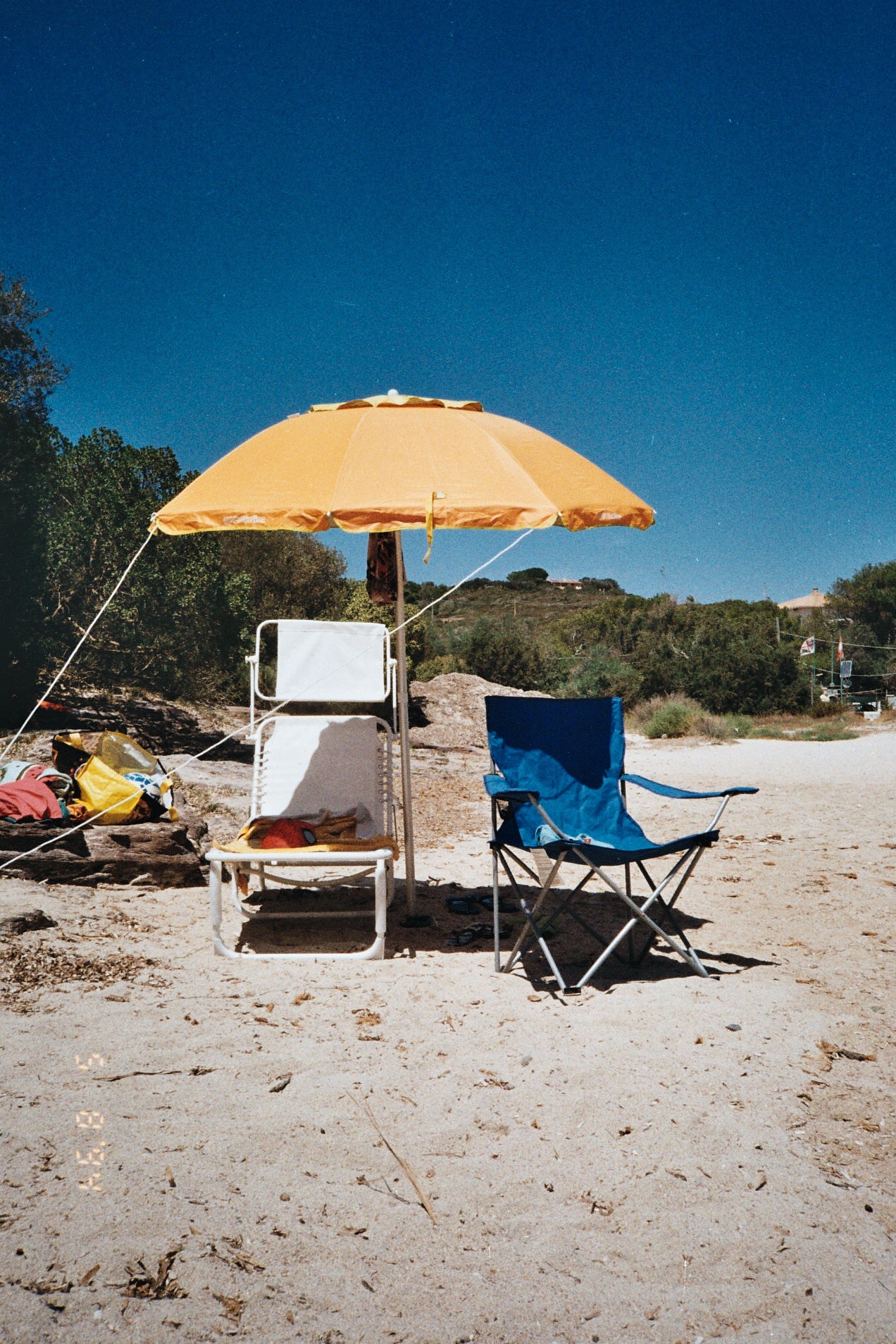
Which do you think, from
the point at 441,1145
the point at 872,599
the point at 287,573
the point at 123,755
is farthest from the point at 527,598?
the point at 441,1145

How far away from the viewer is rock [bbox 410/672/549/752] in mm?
13438

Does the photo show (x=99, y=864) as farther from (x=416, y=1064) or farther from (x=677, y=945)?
(x=677, y=945)

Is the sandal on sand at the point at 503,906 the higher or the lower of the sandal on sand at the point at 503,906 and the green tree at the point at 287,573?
the lower

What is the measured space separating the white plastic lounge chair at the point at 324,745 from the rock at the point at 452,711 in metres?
7.89

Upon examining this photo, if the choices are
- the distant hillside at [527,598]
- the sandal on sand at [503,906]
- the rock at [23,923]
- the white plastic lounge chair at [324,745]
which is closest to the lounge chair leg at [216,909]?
the white plastic lounge chair at [324,745]

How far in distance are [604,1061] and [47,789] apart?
3.16 m

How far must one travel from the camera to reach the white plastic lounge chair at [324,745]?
4195 mm

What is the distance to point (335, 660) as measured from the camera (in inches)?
172

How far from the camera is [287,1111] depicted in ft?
7.26

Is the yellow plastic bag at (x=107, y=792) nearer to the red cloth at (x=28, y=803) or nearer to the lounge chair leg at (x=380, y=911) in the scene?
the red cloth at (x=28, y=803)

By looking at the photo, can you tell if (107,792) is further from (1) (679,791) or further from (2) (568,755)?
(1) (679,791)

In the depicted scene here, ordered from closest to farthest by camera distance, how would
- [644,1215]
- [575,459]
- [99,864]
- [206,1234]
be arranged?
1. [206,1234]
2. [644,1215]
3. [575,459]
4. [99,864]

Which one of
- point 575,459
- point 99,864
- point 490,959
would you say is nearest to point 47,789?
point 99,864

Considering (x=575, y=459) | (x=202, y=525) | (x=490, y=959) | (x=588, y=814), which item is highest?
(x=575, y=459)
